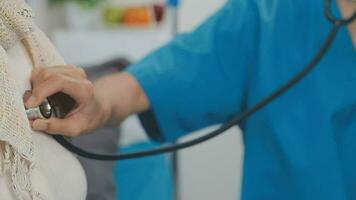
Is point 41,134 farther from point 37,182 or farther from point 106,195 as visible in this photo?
point 106,195

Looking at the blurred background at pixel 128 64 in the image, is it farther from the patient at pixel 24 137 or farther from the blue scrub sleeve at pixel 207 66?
the patient at pixel 24 137

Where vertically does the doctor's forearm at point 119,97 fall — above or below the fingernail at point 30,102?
below

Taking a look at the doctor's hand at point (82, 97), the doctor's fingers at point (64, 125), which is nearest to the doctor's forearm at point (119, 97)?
the doctor's hand at point (82, 97)

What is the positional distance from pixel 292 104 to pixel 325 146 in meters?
0.09

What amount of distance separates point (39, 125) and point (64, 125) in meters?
0.05

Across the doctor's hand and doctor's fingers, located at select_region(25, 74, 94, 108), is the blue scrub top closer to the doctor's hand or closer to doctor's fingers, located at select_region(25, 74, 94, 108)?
the doctor's hand

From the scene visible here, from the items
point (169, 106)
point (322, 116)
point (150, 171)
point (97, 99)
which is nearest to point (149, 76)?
point (169, 106)

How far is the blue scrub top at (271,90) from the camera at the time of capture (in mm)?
920

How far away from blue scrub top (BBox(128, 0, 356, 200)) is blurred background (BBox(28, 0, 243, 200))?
0.29 m

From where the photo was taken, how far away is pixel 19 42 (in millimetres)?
623

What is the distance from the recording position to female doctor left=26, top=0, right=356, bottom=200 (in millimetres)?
919

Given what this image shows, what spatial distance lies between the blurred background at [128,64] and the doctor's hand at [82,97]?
0.27 metres

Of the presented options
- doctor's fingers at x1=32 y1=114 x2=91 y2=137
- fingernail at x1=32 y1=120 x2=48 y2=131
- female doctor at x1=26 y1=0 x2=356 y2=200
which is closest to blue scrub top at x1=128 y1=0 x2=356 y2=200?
female doctor at x1=26 y1=0 x2=356 y2=200

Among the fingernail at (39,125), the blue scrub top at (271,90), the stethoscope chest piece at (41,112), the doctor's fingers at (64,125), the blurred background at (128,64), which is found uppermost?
the stethoscope chest piece at (41,112)
